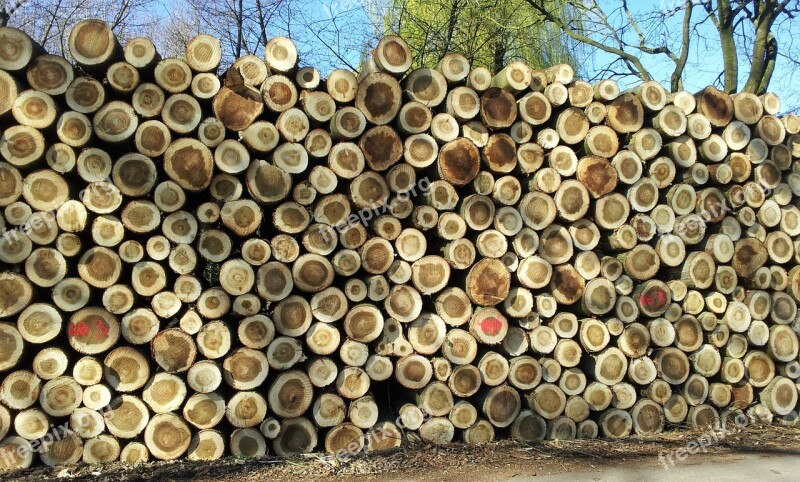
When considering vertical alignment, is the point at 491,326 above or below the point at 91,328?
above

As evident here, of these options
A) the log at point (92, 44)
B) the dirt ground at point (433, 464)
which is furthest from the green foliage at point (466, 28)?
the dirt ground at point (433, 464)

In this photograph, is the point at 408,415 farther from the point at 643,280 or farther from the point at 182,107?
the point at 182,107

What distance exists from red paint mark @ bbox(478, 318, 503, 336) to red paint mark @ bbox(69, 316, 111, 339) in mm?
2568

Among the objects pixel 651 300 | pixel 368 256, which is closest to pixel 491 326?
pixel 368 256

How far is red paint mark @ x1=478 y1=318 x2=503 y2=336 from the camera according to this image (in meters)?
4.70

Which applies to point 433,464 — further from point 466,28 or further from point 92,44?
point 466,28

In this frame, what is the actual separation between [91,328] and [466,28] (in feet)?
25.0

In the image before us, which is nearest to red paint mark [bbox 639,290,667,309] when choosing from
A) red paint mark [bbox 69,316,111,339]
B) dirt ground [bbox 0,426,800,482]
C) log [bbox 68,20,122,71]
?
dirt ground [bbox 0,426,800,482]

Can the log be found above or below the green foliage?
below

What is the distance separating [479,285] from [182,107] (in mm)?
2423

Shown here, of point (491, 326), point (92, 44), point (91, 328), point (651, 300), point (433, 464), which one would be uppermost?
point (92, 44)

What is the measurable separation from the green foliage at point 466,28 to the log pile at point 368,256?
4933 mm

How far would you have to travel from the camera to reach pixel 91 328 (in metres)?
4.05

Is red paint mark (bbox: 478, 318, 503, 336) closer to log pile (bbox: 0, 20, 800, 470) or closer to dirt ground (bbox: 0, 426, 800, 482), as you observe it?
log pile (bbox: 0, 20, 800, 470)
